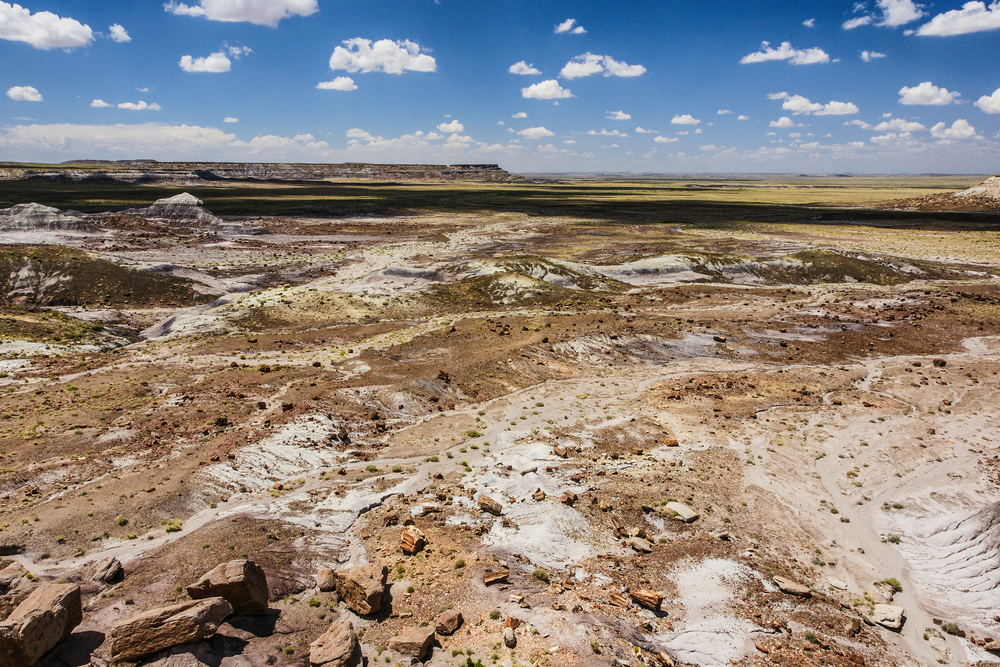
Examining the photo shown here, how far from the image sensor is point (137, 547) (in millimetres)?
20922

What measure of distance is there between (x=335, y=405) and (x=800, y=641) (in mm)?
29687

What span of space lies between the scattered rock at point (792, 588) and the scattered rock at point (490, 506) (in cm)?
1242

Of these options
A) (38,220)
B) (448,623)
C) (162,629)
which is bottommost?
(448,623)

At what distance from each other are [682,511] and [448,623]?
13.6m

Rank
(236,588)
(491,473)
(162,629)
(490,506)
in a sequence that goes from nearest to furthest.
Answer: (162,629)
(236,588)
(490,506)
(491,473)

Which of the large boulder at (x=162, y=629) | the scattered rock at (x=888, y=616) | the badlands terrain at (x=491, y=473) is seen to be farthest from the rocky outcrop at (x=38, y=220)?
the scattered rock at (x=888, y=616)

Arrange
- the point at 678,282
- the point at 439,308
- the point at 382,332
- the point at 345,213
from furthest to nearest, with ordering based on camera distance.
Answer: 1. the point at 345,213
2. the point at 678,282
3. the point at 439,308
4. the point at 382,332

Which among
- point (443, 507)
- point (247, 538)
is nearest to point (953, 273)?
point (443, 507)

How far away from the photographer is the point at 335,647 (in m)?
15.8

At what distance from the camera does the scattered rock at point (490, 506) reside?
81.8ft

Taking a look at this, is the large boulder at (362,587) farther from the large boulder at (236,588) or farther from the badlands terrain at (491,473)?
the large boulder at (236,588)

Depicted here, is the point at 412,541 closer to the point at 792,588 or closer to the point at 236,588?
the point at 236,588

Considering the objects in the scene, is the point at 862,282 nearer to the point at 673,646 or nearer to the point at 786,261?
the point at 786,261

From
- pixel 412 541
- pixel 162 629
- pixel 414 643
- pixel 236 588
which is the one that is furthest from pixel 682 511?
pixel 162 629
